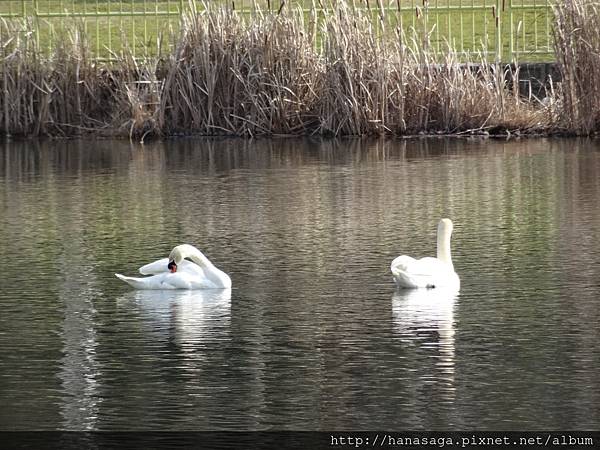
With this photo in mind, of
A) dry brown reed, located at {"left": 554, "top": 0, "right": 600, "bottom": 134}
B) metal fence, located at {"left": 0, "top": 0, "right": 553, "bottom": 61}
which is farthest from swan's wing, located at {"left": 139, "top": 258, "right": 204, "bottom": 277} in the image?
metal fence, located at {"left": 0, "top": 0, "right": 553, "bottom": 61}

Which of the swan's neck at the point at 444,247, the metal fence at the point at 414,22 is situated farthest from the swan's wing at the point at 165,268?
the metal fence at the point at 414,22

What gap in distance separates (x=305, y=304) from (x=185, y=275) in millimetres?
1079

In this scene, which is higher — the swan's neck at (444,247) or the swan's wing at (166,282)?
the swan's neck at (444,247)

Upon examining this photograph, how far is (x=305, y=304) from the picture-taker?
9.45 meters

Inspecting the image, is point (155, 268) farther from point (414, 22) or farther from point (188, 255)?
point (414, 22)

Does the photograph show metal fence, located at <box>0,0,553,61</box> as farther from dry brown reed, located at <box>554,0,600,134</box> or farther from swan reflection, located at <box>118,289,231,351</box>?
swan reflection, located at <box>118,289,231,351</box>

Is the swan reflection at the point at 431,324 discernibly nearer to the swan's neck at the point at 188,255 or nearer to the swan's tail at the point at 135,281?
the swan's neck at the point at 188,255

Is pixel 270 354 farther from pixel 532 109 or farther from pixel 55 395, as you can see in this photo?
pixel 532 109

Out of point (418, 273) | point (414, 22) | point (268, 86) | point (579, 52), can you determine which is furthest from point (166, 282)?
point (414, 22)

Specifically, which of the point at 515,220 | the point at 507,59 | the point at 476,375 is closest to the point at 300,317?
the point at 476,375

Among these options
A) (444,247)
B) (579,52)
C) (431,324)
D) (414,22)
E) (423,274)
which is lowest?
(431,324)

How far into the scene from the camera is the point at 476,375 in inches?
299

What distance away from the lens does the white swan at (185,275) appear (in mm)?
10055

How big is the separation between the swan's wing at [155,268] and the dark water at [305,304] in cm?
27
